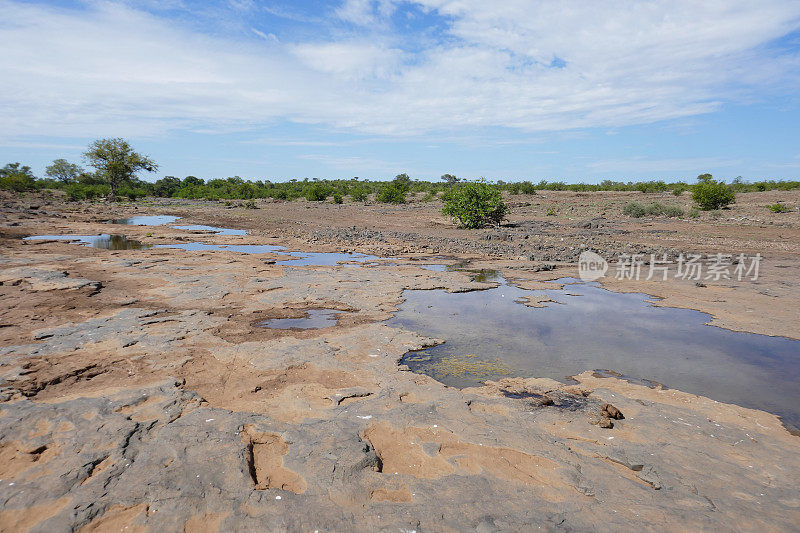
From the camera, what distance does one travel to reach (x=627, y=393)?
4.94m

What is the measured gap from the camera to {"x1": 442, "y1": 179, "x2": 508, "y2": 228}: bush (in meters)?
22.2

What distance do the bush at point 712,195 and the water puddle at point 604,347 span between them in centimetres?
2218

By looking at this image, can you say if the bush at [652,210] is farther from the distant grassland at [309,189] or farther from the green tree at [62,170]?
the green tree at [62,170]

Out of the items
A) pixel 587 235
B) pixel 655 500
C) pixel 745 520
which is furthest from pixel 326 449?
pixel 587 235

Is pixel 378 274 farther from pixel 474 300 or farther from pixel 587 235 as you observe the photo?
pixel 587 235

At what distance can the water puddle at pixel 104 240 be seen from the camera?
1698 cm

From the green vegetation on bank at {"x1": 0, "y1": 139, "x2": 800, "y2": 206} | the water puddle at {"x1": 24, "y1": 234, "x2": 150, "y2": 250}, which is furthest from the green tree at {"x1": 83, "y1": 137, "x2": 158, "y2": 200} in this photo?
the water puddle at {"x1": 24, "y1": 234, "x2": 150, "y2": 250}

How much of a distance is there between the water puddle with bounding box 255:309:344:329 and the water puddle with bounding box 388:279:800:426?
1155 mm

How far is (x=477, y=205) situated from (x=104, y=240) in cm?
1831

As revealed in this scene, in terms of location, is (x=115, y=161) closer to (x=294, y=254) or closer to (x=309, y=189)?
(x=309, y=189)

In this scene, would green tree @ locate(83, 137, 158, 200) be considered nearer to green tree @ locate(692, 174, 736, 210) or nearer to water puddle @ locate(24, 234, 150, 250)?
water puddle @ locate(24, 234, 150, 250)

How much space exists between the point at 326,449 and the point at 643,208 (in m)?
27.4

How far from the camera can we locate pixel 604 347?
21.4 ft

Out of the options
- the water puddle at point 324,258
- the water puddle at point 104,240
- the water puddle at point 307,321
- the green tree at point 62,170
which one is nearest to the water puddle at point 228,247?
the water puddle at point 104,240
